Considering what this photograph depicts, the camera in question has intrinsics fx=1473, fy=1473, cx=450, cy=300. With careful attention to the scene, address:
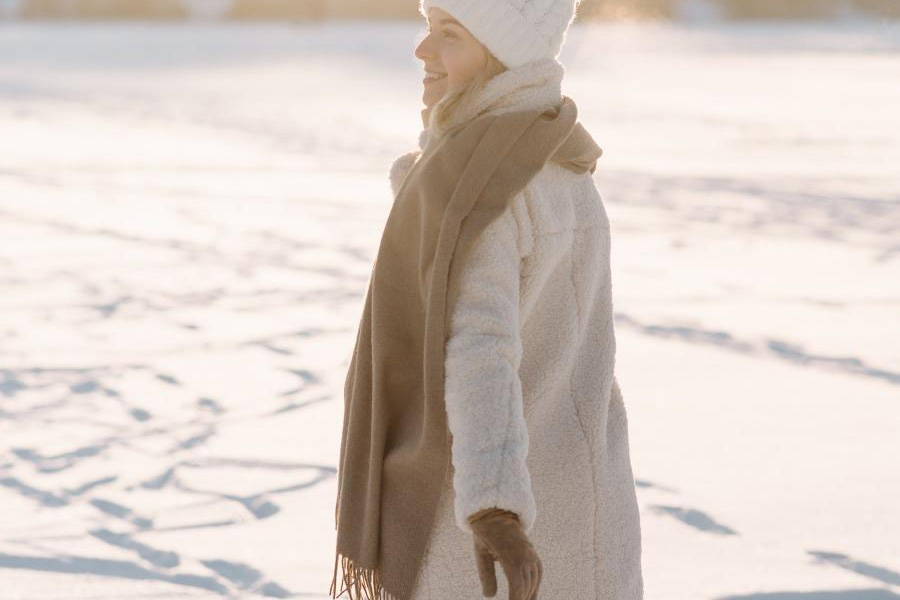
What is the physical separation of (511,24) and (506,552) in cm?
59

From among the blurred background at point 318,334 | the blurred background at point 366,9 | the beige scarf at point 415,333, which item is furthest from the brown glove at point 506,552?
the blurred background at point 366,9

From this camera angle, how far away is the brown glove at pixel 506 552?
4.89ft

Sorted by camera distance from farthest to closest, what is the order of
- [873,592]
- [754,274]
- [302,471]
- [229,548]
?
1. [754,274]
2. [302,471]
3. [229,548]
4. [873,592]

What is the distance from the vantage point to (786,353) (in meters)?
5.08

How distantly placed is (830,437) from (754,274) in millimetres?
2431

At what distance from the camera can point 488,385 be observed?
1.56 metres

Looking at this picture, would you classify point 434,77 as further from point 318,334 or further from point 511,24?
point 318,334

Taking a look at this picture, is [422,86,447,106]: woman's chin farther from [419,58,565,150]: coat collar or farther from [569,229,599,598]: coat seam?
[569,229,599,598]: coat seam

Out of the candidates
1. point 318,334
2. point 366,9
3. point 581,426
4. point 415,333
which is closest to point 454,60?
point 415,333

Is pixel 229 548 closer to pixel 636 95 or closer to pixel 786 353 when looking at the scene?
pixel 786 353

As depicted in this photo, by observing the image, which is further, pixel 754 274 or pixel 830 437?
pixel 754 274

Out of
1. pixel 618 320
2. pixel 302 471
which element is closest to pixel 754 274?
pixel 618 320

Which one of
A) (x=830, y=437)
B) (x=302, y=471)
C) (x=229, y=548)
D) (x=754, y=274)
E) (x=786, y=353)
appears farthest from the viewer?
(x=754, y=274)

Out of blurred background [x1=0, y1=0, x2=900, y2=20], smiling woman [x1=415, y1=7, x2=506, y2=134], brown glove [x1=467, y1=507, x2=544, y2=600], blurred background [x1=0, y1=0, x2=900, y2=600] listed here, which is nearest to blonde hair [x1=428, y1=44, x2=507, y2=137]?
smiling woman [x1=415, y1=7, x2=506, y2=134]
